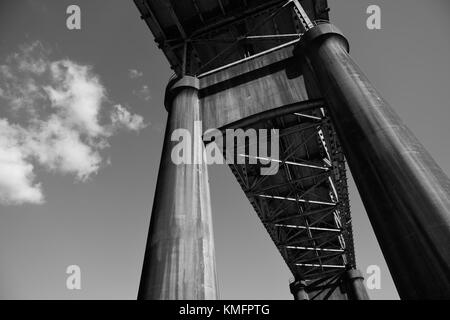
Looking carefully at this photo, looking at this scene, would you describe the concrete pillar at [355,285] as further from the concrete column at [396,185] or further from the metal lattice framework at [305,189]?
the concrete column at [396,185]

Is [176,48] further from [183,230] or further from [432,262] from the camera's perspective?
[432,262]

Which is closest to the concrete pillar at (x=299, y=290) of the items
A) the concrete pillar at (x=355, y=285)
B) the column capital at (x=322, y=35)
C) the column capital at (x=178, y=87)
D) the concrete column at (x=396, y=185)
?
the concrete pillar at (x=355, y=285)

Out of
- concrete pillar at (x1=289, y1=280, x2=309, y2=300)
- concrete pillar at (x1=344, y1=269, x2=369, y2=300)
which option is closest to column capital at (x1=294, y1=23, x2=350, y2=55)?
concrete pillar at (x1=344, y1=269, x2=369, y2=300)

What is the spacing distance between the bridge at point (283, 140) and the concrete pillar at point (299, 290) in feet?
29.9

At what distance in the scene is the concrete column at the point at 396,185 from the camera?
14.9 feet

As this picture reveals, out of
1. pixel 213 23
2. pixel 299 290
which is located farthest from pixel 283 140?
pixel 299 290

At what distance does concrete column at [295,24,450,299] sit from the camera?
4535mm

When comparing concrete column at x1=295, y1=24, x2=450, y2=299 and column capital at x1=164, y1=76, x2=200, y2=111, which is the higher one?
column capital at x1=164, y1=76, x2=200, y2=111

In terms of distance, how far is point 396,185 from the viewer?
525 cm

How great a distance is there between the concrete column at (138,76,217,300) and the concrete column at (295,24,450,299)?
12.2 feet

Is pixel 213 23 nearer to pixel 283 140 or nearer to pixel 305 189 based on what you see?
pixel 283 140

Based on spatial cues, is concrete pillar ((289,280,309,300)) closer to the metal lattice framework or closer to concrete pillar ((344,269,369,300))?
the metal lattice framework
